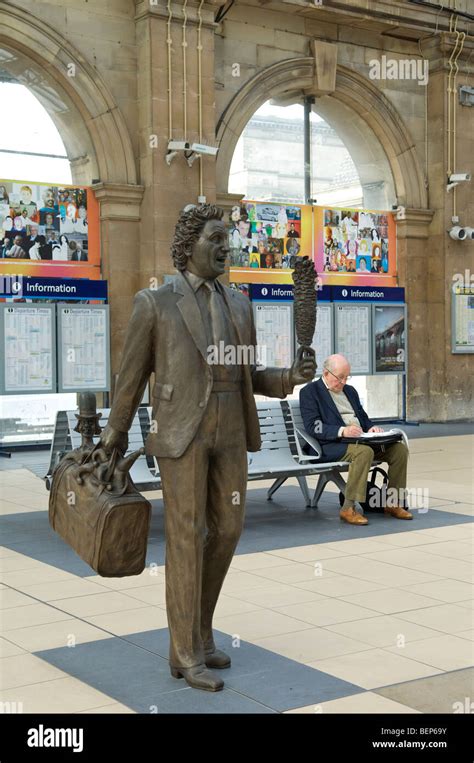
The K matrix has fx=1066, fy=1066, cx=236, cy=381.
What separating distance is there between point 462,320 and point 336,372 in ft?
33.5

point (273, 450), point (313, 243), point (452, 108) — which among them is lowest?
point (273, 450)

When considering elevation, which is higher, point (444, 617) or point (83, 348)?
point (83, 348)

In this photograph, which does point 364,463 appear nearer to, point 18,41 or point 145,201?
point 145,201

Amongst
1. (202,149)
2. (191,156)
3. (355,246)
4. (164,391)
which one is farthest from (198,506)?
(355,246)

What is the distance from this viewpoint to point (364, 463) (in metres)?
8.55

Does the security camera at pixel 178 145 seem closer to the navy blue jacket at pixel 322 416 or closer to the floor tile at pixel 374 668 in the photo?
the navy blue jacket at pixel 322 416

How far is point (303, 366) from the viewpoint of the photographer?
15.0 feet

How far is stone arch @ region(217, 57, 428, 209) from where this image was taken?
1678cm

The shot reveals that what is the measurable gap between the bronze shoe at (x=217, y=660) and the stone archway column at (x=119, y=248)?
10.0 m

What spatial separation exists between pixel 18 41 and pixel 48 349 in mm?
4026

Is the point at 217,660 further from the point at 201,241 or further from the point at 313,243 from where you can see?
the point at 313,243

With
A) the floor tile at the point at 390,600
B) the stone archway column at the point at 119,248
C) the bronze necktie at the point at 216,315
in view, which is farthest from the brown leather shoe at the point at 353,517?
the stone archway column at the point at 119,248

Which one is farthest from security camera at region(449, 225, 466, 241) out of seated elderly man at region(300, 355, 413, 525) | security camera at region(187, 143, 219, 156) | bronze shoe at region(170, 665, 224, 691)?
bronze shoe at region(170, 665, 224, 691)

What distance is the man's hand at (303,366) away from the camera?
4566 mm
